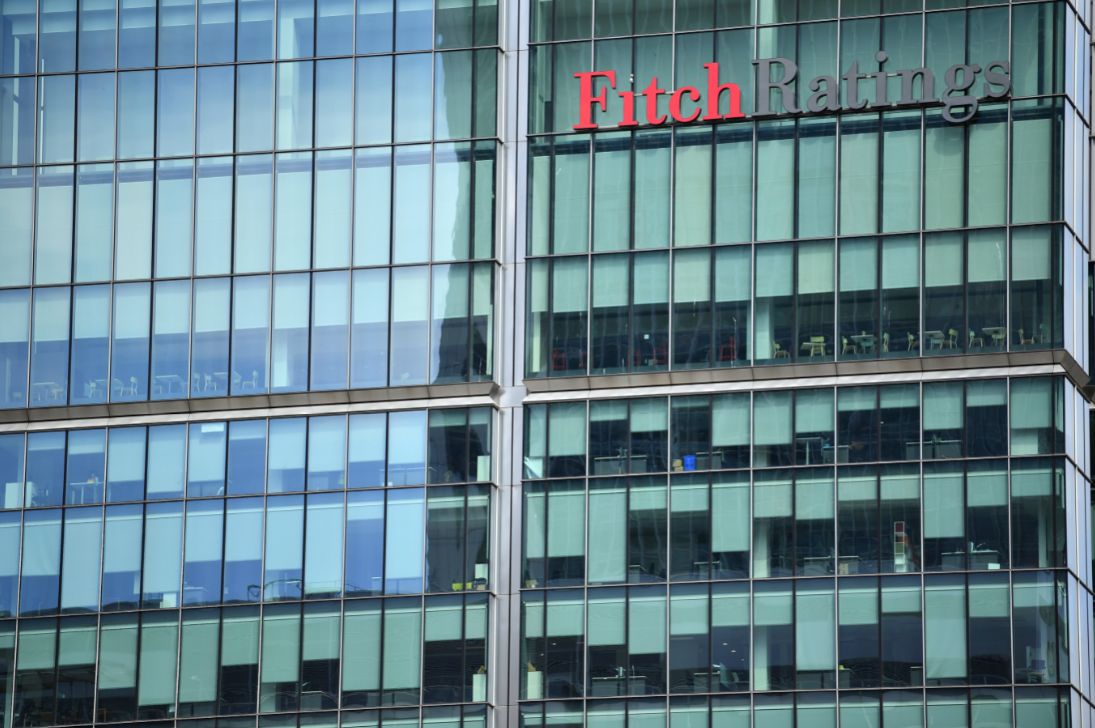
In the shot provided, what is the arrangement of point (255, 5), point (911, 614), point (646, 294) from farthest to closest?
point (255, 5)
point (646, 294)
point (911, 614)

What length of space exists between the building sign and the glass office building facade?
0.11 m

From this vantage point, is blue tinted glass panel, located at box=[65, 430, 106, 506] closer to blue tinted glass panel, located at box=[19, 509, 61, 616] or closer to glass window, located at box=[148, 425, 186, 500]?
blue tinted glass panel, located at box=[19, 509, 61, 616]

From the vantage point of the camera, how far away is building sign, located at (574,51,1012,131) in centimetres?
4662

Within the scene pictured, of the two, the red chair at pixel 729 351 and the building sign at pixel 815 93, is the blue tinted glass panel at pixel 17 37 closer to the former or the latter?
the building sign at pixel 815 93

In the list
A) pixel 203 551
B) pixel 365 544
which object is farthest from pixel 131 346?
pixel 365 544

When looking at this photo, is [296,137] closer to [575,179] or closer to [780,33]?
[575,179]

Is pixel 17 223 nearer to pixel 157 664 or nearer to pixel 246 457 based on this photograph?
pixel 246 457

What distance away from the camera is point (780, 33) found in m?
47.9

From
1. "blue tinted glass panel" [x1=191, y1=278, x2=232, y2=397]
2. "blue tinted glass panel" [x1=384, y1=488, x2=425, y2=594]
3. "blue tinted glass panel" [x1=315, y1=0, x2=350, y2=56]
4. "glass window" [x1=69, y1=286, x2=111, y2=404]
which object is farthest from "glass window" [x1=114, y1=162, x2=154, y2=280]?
"blue tinted glass panel" [x1=384, y1=488, x2=425, y2=594]

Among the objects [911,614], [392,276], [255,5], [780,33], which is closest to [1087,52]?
[780,33]

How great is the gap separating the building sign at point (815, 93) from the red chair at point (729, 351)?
600cm

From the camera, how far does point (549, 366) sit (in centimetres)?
4797

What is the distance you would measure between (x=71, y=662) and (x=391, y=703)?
29.0ft

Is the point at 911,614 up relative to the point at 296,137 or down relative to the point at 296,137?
down
